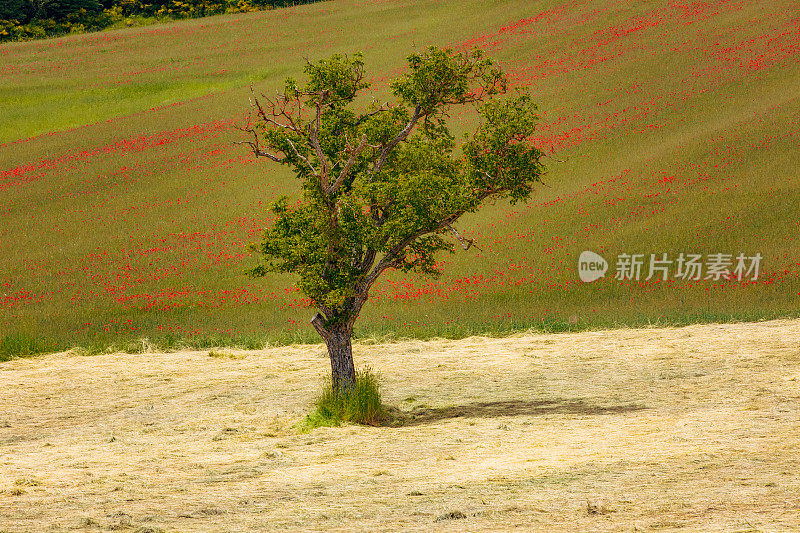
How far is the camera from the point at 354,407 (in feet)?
46.7

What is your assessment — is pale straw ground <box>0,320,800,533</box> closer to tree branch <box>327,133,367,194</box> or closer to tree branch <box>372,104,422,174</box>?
tree branch <box>327,133,367,194</box>

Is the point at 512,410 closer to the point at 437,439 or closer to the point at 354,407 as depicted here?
the point at 437,439

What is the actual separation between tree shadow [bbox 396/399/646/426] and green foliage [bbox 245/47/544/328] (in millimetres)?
2216

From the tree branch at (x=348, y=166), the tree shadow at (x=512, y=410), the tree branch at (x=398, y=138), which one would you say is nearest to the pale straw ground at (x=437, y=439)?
the tree shadow at (x=512, y=410)

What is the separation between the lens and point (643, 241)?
85.3 feet

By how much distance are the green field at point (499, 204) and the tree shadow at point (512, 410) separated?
7.05m

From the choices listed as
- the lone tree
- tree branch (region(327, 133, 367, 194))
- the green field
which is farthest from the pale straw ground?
tree branch (region(327, 133, 367, 194))

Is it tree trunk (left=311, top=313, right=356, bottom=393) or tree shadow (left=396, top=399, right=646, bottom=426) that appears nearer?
tree shadow (left=396, top=399, right=646, bottom=426)

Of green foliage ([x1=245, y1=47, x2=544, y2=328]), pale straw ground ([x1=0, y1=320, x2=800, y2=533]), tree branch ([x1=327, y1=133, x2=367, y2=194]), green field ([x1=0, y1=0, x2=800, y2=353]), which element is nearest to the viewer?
pale straw ground ([x1=0, y1=320, x2=800, y2=533])

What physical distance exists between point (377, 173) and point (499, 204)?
56.9 ft

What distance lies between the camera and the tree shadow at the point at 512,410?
1421 centimetres

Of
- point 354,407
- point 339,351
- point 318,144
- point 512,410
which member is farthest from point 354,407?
point 318,144

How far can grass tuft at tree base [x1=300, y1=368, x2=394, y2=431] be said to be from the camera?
14180mm

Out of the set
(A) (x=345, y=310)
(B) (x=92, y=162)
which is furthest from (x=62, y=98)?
(A) (x=345, y=310)
